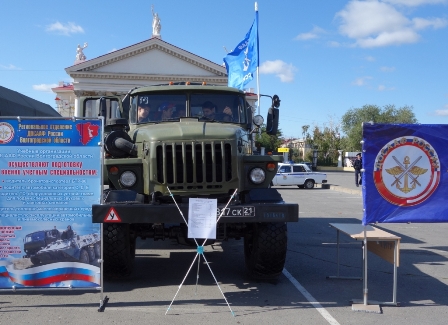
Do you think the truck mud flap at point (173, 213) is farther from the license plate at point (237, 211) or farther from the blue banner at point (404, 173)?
the blue banner at point (404, 173)

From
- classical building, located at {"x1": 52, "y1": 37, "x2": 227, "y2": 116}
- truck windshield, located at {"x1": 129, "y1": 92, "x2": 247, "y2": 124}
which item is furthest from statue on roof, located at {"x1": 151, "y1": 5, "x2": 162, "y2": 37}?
truck windshield, located at {"x1": 129, "y1": 92, "x2": 247, "y2": 124}

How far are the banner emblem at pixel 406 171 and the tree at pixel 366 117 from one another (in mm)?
78314

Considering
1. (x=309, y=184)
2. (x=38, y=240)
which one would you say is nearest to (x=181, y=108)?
(x=38, y=240)

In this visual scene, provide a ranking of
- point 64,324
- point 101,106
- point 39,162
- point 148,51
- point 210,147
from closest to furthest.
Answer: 1. point 64,324
2. point 39,162
3. point 210,147
4. point 101,106
5. point 148,51

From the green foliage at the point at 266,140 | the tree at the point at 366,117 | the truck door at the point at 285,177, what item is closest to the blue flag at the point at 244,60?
the green foliage at the point at 266,140

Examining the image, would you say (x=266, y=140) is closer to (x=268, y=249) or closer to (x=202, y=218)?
(x=268, y=249)

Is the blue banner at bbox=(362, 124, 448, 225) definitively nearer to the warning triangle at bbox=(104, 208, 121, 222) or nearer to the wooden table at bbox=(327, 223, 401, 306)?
the wooden table at bbox=(327, 223, 401, 306)

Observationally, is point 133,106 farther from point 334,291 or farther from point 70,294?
point 334,291

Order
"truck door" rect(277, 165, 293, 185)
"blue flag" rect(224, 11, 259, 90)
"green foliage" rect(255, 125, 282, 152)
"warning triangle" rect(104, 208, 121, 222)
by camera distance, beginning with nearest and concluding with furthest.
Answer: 1. "warning triangle" rect(104, 208, 121, 222)
2. "green foliage" rect(255, 125, 282, 152)
3. "blue flag" rect(224, 11, 259, 90)
4. "truck door" rect(277, 165, 293, 185)

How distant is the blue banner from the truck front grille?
1.71m

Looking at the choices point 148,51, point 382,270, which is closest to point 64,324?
point 382,270

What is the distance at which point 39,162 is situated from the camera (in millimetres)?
5820

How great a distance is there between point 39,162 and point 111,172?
98 centimetres

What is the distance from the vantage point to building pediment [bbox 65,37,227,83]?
57.7 m
